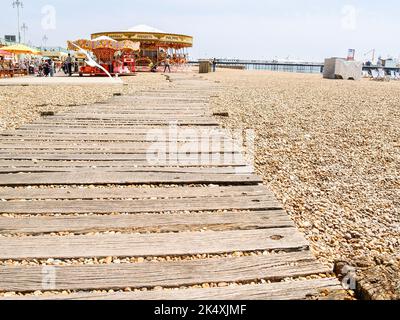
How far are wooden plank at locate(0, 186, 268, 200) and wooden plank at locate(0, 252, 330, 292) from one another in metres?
1.04

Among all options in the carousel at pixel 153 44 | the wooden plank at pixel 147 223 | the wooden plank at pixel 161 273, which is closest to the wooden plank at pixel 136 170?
the wooden plank at pixel 147 223

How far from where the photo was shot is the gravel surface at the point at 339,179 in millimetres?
2580

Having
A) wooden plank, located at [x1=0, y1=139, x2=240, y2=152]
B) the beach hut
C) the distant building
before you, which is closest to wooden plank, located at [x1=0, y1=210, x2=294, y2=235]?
wooden plank, located at [x1=0, y1=139, x2=240, y2=152]

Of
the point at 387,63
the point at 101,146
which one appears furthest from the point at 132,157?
the point at 387,63

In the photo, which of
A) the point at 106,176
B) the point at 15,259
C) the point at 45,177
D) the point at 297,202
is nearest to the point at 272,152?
the point at 297,202

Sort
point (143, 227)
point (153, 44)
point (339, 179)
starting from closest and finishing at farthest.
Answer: point (143, 227) < point (339, 179) < point (153, 44)

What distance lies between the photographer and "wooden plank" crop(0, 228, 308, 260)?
2.21 metres

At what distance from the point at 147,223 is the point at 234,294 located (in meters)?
0.94

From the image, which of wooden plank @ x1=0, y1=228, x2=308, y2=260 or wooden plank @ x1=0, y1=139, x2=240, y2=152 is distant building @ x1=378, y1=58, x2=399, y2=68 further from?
wooden plank @ x1=0, y1=228, x2=308, y2=260

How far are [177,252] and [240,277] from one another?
430 mm

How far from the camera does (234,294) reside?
187cm

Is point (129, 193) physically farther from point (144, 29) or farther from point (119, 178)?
point (144, 29)

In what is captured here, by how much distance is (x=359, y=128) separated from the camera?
7406 mm
